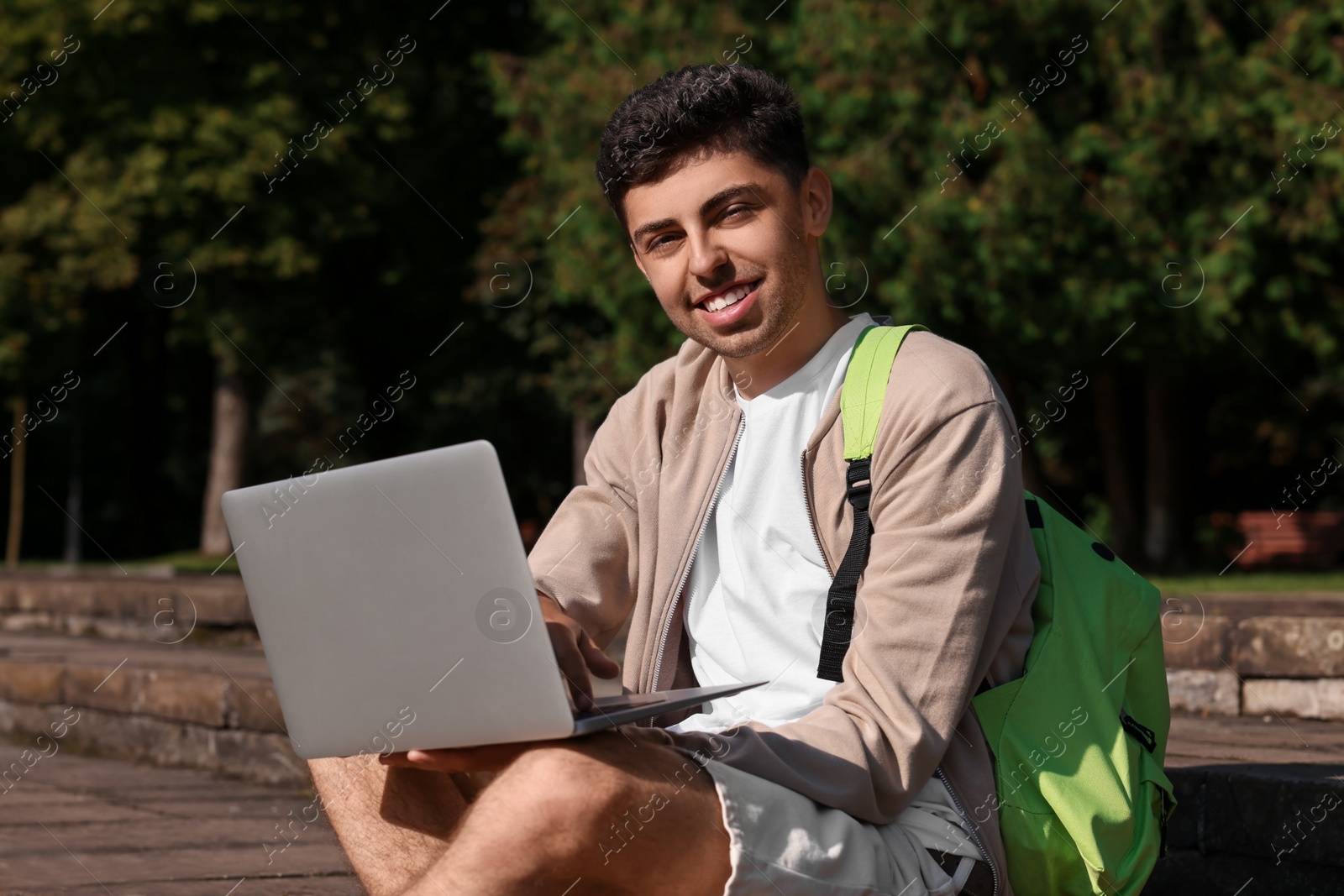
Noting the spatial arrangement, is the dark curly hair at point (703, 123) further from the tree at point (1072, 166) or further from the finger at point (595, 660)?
the tree at point (1072, 166)

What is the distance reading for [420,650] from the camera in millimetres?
1965

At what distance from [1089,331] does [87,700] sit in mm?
8730

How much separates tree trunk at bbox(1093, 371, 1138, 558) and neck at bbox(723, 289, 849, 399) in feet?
42.5

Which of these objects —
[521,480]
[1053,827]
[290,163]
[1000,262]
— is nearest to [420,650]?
[1053,827]

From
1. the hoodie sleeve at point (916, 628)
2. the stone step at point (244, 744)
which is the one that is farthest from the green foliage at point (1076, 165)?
the hoodie sleeve at point (916, 628)

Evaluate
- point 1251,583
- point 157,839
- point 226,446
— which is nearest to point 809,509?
point 157,839

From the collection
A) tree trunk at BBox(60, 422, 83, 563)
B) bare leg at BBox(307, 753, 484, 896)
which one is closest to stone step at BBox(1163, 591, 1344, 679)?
bare leg at BBox(307, 753, 484, 896)

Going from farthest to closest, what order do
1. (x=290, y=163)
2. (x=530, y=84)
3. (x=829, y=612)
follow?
(x=290, y=163), (x=530, y=84), (x=829, y=612)

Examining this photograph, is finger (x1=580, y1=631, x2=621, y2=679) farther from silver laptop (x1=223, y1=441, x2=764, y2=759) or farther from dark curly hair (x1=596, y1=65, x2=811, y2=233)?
dark curly hair (x1=596, y1=65, x2=811, y2=233)

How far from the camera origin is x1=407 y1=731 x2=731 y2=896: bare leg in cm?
193

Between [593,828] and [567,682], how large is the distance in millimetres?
304

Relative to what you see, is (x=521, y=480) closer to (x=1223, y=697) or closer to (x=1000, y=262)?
(x=1000, y=262)

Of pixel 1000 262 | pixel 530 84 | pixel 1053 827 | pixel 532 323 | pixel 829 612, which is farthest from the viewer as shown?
pixel 532 323

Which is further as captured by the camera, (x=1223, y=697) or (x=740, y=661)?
(x=1223, y=697)
